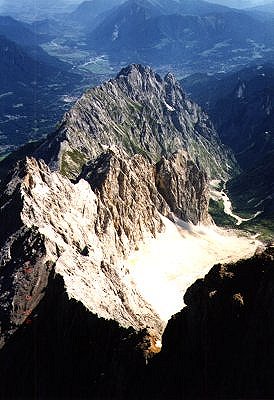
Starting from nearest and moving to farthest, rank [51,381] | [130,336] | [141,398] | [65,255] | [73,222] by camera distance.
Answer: [141,398] → [130,336] → [51,381] → [65,255] → [73,222]

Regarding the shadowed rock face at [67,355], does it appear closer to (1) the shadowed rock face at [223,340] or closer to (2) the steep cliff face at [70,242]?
(2) the steep cliff face at [70,242]

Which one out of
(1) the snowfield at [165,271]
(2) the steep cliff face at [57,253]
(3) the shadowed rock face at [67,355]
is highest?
(1) the snowfield at [165,271]

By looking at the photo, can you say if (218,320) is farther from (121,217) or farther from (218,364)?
(121,217)

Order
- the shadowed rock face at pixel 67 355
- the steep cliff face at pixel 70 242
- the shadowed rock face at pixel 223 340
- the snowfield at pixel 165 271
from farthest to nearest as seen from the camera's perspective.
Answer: the snowfield at pixel 165 271 < the steep cliff face at pixel 70 242 < the shadowed rock face at pixel 67 355 < the shadowed rock face at pixel 223 340

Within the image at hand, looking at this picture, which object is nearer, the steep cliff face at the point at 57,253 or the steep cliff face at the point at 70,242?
the steep cliff face at the point at 57,253

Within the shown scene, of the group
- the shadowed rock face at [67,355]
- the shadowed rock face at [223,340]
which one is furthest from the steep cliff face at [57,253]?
the shadowed rock face at [223,340]

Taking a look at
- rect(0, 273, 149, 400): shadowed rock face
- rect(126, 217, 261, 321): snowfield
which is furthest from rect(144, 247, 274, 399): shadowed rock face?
rect(126, 217, 261, 321): snowfield

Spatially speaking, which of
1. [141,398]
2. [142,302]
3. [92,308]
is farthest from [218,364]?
[142,302]

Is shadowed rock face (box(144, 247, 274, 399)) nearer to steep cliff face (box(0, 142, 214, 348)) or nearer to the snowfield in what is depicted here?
steep cliff face (box(0, 142, 214, 348))
